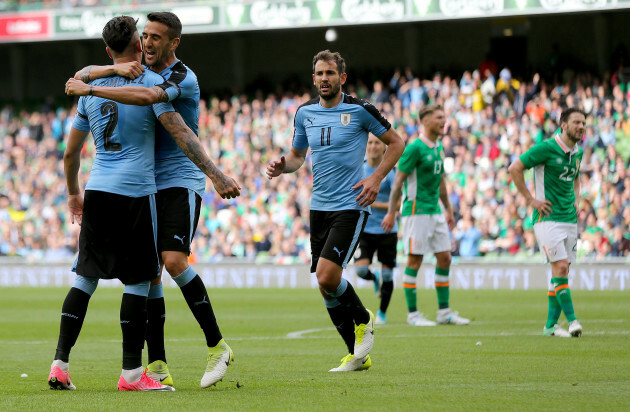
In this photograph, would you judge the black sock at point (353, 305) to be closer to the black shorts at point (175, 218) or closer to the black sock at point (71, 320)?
the black shorts at point (175, 218)

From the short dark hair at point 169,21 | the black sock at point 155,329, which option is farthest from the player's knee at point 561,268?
the short dark hair at point 169,21

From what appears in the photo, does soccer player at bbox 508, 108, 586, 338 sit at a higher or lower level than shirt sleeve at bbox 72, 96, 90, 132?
lower

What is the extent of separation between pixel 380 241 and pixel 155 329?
7.29 m

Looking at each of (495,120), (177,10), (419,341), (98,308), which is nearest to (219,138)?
(177,10)

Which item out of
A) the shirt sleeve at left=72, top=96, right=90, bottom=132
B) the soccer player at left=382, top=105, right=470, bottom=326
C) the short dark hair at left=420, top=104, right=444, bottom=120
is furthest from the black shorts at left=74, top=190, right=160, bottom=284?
the short dark hair at left=420, top=104, right=444, bottom=120

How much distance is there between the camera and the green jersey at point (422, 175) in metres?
12.8

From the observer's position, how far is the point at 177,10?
105 feet

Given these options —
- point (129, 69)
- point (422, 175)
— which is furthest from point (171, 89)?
point (422, 175)

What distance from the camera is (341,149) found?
8164 millimetres

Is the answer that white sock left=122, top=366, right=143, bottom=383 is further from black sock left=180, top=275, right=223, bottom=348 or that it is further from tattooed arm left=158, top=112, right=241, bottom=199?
tattooed arm left=158, top=112, right=241, bottom=199

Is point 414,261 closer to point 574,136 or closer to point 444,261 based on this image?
point 444,261

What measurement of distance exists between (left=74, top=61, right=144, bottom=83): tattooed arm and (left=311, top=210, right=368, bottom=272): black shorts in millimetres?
2078

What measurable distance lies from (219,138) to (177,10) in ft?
13.8

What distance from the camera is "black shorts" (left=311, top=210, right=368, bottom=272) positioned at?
8.01 metres
